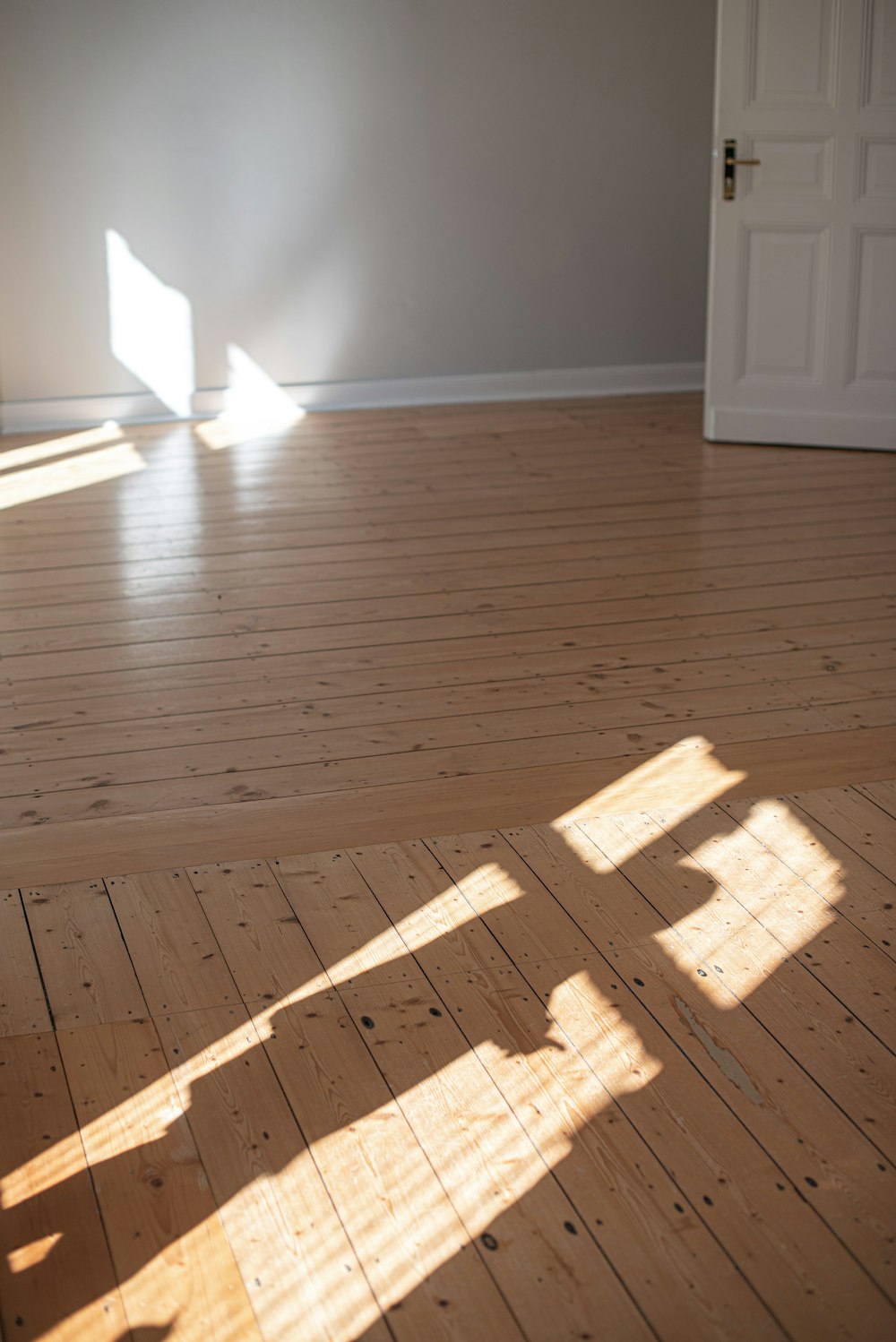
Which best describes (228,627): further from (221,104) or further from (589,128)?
(589,128)

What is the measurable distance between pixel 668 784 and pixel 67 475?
329 centimetres

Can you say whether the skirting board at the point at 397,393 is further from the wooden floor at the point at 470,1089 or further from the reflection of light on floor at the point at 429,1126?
the reflection of light on floor at the point at 429,1126

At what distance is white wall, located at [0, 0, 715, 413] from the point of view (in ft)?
19.1

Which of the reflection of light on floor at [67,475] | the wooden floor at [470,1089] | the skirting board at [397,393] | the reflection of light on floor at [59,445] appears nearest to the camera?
the wooden floor at [470,1089]

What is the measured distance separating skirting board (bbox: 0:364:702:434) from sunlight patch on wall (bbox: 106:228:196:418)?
7 cm

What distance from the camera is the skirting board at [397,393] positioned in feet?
20.2

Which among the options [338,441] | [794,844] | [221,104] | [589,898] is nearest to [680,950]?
[589,898]

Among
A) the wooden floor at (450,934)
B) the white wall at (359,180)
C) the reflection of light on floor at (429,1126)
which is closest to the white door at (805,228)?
the wooden floor at (450,934)

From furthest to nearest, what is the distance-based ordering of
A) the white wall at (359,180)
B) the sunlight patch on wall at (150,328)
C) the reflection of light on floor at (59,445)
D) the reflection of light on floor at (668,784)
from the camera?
the sunlight patch on wall at (150,328), the white wall at (359,180), the reflection of light on floor at (59,445), the reflection of light on floor at (668,784)

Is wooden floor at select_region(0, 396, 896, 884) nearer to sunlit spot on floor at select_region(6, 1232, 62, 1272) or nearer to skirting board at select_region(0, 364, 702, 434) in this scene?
skirting board at select_region(0, 364, 702, 434)

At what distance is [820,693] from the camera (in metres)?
3.37

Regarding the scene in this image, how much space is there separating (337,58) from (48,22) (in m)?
1.18

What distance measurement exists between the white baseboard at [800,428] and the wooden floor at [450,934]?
923mm

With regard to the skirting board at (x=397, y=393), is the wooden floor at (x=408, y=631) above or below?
below
